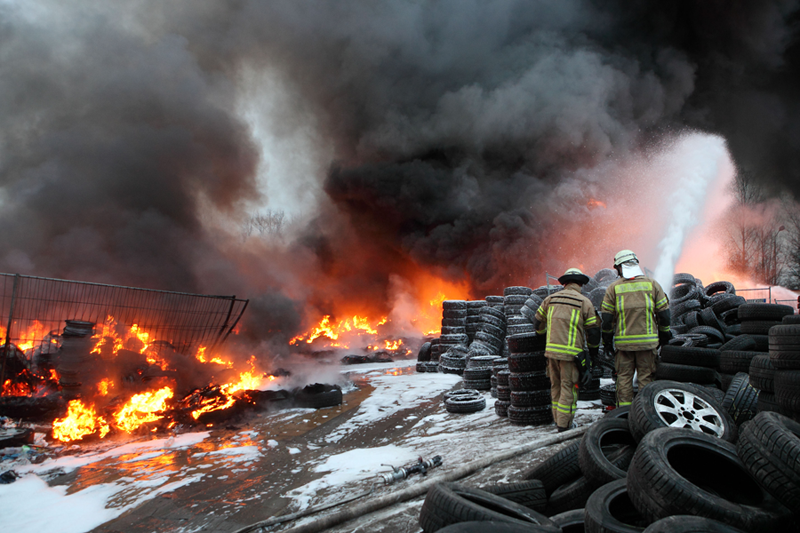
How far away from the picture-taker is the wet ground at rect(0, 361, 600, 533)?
3.39 m

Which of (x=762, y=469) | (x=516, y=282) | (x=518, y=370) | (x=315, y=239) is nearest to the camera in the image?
(x=762, y=469)

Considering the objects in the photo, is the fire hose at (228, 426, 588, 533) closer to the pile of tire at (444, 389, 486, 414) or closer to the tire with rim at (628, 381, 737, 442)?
the tire with rim at (628, 381, 737, 442)

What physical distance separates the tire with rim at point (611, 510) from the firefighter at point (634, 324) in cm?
261

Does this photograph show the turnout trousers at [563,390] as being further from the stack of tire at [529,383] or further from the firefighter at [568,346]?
the stack of tire at [529,383]

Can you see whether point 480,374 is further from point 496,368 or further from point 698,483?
point 698,483

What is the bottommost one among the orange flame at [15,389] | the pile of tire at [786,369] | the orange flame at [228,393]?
the orange flame at [228,393]

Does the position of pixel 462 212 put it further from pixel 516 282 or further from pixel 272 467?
pixel 272 467

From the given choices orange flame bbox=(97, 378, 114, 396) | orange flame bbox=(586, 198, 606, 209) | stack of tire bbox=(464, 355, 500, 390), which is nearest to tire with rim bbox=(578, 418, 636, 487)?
stack of tire bbox=(464, 355, 500, 390)

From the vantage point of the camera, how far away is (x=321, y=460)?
4.78 metres

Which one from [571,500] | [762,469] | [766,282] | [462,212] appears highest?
[462,212]

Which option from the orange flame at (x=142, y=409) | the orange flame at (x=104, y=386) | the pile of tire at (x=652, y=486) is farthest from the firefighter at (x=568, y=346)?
the orange flame at (x=104, y=386)

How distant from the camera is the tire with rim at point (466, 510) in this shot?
6.85 feet

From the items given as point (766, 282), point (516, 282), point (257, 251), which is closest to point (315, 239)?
point (257, 251)

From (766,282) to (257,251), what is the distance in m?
33.0
